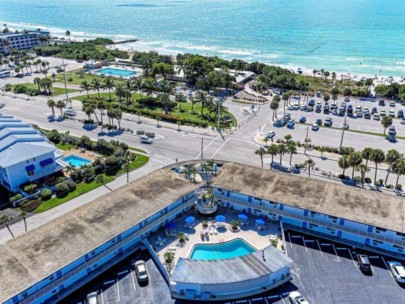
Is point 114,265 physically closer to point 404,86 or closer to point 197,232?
point 197,232

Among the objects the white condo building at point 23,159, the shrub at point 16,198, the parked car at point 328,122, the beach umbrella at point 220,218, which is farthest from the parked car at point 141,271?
the parked car at point 328,122

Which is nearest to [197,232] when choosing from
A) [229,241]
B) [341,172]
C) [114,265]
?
[229,241]

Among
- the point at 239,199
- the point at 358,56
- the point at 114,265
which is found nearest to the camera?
the point at 114,265

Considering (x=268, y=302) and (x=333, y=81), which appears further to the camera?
(x=333, y=81)

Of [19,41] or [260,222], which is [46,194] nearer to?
[260,222]

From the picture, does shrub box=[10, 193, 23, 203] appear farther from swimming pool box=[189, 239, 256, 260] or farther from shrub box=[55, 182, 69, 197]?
swimming pool box=[189, 239, 256, 260]

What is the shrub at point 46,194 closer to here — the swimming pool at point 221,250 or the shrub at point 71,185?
the shrub at point 71,185

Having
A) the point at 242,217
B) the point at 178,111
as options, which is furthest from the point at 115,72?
the point at 242,217

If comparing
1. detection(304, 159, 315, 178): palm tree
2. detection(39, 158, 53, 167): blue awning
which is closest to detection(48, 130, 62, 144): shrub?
detection(39, 158, 53, 167): blue awning
